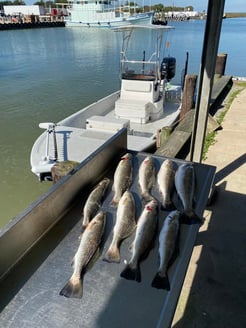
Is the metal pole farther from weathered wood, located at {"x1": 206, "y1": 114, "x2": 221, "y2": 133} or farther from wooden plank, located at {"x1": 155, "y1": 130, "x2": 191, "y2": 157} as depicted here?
weathered wood, located at {"x1": 206, "y1": 114, "x2": 221, "y2": 133}

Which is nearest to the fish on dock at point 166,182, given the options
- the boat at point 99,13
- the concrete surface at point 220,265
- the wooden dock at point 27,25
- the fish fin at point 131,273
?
the fish fin at point 131,273

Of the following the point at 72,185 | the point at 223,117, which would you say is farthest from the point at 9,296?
the point at 223,117

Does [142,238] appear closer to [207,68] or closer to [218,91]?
[207,68]

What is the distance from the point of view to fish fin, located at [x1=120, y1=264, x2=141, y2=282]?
128 centimetres

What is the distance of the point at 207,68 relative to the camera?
253 cm

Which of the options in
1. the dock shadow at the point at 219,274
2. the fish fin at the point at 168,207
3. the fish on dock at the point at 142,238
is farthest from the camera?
the dock shadow at the point at 219,274

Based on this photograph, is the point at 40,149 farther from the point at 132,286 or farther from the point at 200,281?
the point at 132,286

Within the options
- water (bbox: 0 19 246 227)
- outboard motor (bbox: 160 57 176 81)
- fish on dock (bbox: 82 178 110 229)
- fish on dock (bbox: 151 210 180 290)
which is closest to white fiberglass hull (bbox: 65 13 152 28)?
water (bbox: 0 19 246 227)

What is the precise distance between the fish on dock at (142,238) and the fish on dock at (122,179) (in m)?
0.23

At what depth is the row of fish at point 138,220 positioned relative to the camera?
1312 mm

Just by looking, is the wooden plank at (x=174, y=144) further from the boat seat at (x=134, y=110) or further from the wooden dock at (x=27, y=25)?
the wooden dock at (x=27, y=25)

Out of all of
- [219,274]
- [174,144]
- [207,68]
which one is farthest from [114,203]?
[174,144]

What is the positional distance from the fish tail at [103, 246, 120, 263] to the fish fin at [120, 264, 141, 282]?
0.26ft

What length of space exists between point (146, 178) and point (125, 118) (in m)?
5.20
